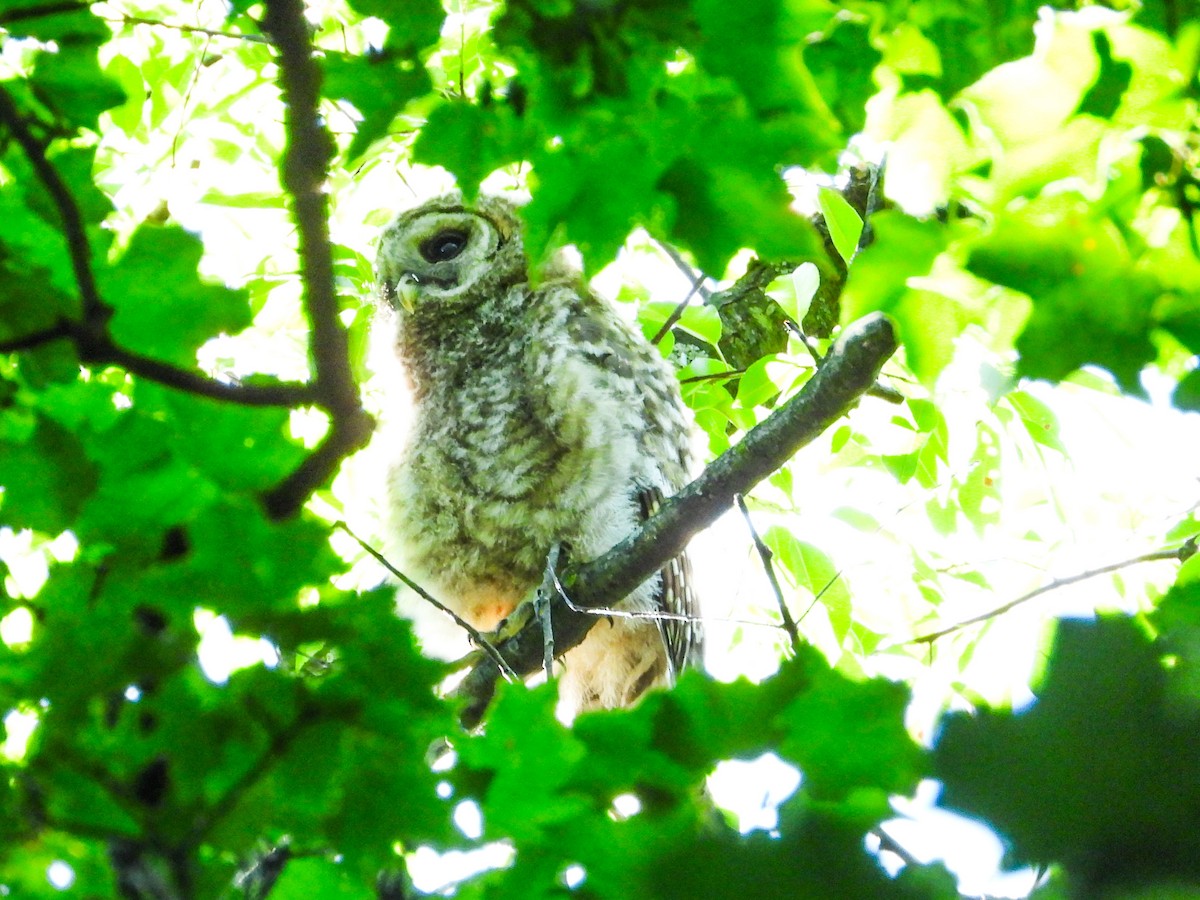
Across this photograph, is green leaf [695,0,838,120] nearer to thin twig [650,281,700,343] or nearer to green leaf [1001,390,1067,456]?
green leaf [1001,390,1067,456]

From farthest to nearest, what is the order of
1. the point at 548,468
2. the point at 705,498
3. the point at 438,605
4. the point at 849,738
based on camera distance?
the point at 548,468
the point at 705,498
the point at 438,605
the point at 849,738

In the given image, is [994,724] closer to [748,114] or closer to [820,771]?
[820,771]

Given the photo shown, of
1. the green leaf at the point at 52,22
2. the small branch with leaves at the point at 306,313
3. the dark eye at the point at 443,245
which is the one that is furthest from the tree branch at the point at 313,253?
the dark eye at the point at 443,245

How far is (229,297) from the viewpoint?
737 millimetres

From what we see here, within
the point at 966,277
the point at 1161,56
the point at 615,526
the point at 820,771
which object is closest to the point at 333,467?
the point at 820,771

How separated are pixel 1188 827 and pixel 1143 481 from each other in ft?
5.55

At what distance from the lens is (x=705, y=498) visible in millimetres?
2020

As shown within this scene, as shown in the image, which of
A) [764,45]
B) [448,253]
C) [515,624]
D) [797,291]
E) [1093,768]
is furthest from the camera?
[448,253]

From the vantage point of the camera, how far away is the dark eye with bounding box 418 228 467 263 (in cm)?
360

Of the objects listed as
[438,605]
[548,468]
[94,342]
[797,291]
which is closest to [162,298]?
[94,342]

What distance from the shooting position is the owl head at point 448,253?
3379mm

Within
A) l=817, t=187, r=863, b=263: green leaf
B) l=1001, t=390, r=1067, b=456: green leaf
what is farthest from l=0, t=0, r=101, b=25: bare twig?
l=1001, t=390, r=1067, b=456: green leaf

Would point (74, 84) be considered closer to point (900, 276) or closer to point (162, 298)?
point (162, 298)

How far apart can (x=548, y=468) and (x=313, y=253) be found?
2213 millimetres
